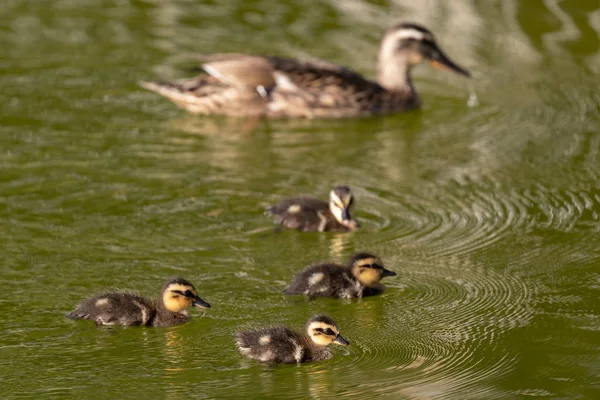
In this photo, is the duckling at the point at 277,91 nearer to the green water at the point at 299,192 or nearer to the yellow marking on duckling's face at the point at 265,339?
the green water at the point at 299,192

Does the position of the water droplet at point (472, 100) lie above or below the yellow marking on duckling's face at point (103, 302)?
below

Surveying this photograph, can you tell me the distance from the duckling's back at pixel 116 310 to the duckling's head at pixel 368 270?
1.05m

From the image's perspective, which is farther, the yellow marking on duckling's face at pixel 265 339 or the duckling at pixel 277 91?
the duckling at pixel 277 91

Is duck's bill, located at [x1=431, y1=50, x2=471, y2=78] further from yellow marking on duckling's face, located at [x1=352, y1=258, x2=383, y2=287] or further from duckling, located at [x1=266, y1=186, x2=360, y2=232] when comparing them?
yellow marking on duckling's face, located at [x1=352, y1=258, x2=383, y2=287]

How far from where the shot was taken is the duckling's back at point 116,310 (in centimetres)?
607

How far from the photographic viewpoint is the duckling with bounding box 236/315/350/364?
5.64 metres

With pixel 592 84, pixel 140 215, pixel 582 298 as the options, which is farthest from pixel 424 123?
pixel 582 298

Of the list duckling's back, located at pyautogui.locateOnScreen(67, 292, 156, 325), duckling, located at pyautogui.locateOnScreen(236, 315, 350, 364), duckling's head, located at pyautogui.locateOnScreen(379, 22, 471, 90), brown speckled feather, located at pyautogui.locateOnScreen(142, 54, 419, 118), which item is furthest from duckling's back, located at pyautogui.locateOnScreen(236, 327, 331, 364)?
duckling's head, located at pyautogui.locateOnScreen(379, 22, 471, 90)

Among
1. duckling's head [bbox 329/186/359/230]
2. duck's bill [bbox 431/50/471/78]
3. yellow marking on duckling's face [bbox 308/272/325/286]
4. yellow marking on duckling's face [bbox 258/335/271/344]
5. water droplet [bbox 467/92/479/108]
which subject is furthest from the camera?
duck's bill [bbox 431/50/471/78]

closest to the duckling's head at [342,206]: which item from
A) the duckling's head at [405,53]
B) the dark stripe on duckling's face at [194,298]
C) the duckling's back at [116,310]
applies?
the dark stripe on duckling's face at [194,298]

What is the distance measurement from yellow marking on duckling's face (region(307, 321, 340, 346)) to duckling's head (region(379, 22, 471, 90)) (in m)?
5.43

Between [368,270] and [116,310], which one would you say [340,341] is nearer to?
[368,270]

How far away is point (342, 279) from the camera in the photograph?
657 centimetres

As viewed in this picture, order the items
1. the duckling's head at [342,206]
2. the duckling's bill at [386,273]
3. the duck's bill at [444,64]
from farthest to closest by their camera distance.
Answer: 1. the duck's bill at [444,64]
2. the duckling's head at [342,206]
3. the duckling's bill at [386,273]
